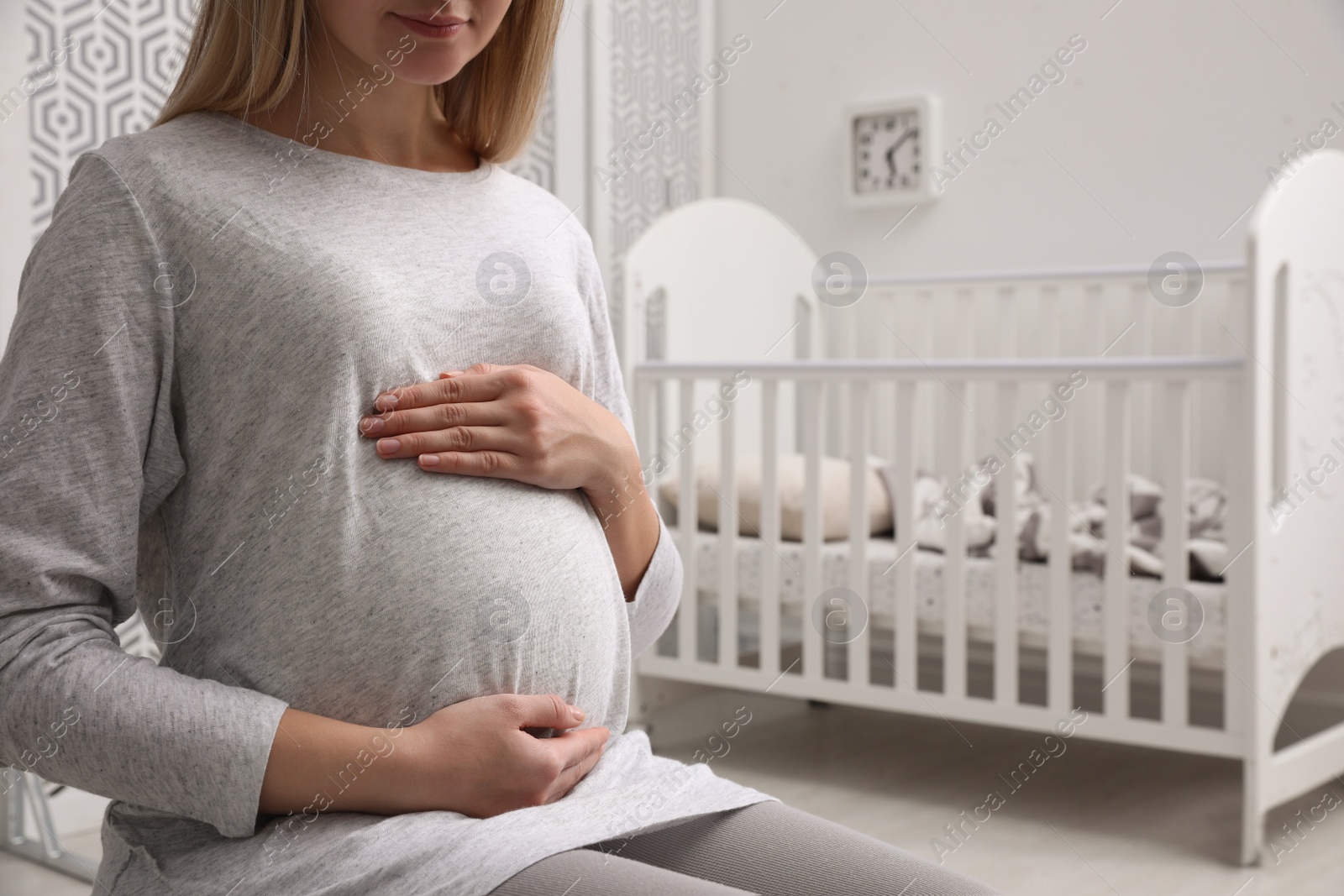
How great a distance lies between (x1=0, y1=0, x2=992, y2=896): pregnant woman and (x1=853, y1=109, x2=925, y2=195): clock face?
2.23 metres

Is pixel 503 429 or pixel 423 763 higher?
pixel 503 429

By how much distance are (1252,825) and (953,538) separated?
0.57 m

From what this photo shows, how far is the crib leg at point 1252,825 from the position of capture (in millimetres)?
Answer: 1627

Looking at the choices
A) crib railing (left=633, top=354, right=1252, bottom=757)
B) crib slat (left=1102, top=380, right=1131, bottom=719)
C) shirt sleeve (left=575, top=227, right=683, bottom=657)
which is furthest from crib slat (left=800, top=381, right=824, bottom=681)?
shirt sleeve (left=575, top=227, right=683, bottom=657)

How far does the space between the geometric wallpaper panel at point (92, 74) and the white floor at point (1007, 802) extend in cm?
94

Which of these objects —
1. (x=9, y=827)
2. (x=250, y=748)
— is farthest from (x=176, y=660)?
(x=9, y=827)

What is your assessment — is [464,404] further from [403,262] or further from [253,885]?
[253,885]

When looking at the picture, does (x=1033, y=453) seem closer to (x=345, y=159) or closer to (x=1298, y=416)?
(x=1298, y=416)

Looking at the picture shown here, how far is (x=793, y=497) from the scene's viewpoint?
2111 millimetres

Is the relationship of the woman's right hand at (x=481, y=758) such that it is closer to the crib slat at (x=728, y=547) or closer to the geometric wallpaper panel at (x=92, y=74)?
the geometric wallpaper panel at (x=92, y=74)

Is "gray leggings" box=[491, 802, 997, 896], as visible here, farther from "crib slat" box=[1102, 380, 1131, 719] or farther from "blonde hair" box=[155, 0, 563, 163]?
"crib slat" box=[1102, 380, 1131, 719]

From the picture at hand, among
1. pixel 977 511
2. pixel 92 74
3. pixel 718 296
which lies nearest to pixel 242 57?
pixel 92 74

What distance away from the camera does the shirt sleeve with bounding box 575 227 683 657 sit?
0.76 m

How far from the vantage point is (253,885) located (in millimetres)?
536
